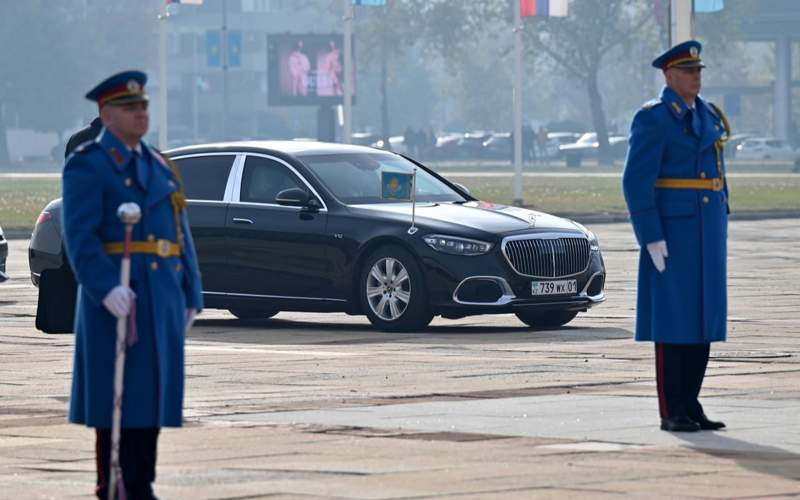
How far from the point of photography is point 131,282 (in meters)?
7.70

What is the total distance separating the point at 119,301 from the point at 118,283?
4.5 inches

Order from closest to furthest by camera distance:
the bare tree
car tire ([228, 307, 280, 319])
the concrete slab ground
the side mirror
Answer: the concrete slab ground < the side mirror < car tire ([228, 307, 280, 319]) < the bare tree

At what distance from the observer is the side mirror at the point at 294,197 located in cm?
1734

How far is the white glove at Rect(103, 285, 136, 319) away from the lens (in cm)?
751

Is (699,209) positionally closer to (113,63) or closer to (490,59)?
(113,63)

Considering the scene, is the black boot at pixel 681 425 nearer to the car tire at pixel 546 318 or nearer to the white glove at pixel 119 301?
the white glove at pixel 119 301

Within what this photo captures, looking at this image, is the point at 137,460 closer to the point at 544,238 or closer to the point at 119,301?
the point at 119,301

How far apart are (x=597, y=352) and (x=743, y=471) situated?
5824 mm

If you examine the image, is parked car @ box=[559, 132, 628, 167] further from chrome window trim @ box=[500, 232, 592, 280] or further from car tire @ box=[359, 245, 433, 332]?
Result: car tire @ box=[359, 245, 433, 332]

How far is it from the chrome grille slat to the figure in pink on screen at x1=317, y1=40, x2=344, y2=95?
69.8m

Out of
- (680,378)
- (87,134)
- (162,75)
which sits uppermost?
(162,75)

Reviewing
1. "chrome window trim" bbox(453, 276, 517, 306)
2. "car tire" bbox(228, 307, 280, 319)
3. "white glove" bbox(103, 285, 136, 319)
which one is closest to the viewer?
"white glove" bbox(103, 285, 136, 319)

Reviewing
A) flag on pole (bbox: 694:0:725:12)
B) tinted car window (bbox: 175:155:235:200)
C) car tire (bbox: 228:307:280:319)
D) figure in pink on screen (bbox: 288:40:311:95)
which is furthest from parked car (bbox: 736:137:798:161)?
tinted car window (bbox: 175:155:235:200)

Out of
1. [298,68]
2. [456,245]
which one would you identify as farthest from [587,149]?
[456,245]
